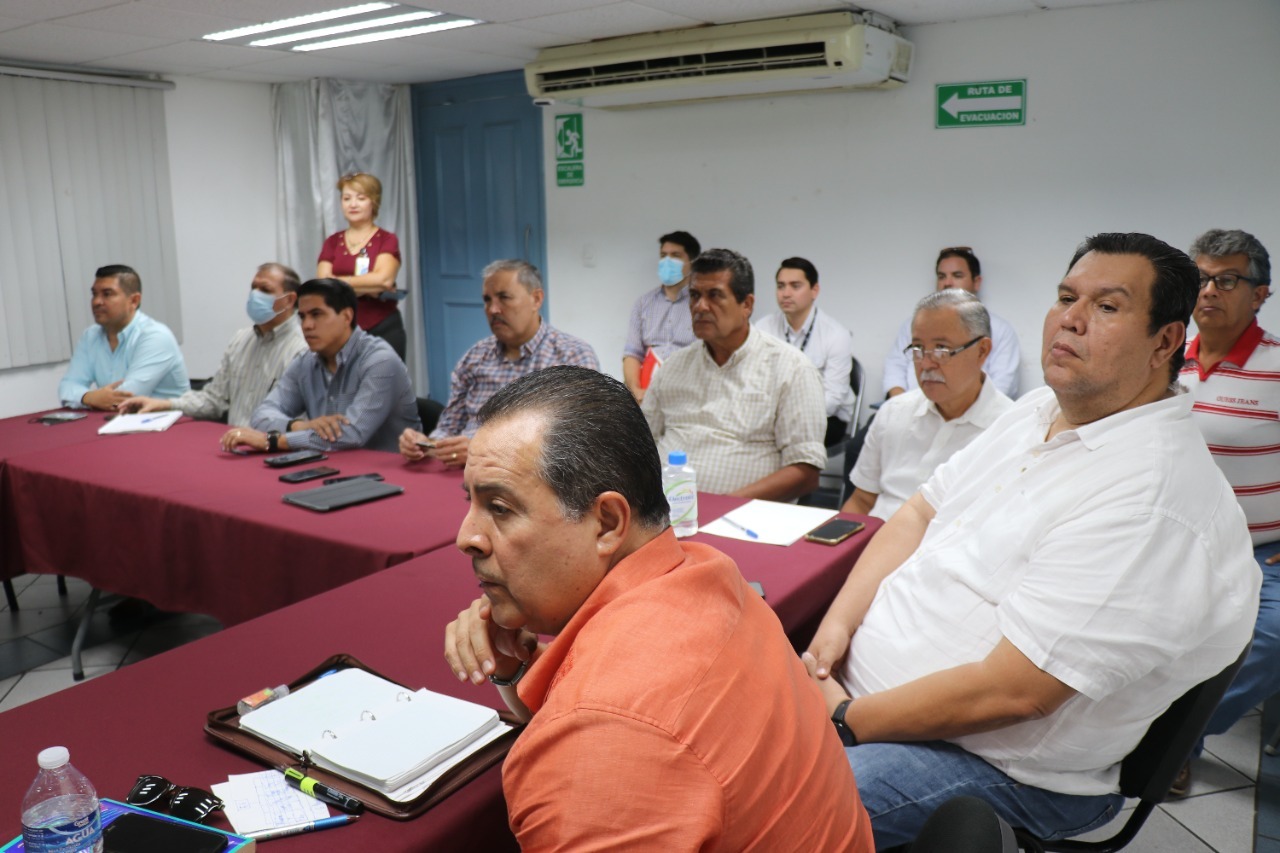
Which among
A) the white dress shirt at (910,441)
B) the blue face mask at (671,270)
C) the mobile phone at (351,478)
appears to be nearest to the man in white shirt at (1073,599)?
the white dress shirt at (910,441)

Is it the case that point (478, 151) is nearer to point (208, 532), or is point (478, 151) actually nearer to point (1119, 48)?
point (1119, 48)

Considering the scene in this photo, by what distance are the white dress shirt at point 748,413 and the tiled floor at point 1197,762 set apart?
132 cm

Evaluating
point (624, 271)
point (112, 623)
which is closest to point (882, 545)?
point (112, 623)

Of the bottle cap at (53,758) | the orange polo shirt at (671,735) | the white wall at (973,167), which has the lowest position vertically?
the bottle cap at (53,758)

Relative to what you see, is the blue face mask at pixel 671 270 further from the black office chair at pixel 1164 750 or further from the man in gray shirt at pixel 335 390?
the black office chair at pixel 1164 750

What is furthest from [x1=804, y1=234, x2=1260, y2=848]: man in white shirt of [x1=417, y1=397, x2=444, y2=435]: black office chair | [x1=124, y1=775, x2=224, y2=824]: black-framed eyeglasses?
[x1=417, y1=397, x2=444, y2=435]: black office chair

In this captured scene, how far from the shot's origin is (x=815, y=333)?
4.73m

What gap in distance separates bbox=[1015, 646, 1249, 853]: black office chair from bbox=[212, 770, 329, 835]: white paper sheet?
3.62ft

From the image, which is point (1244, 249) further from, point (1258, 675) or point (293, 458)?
point (293, 458)

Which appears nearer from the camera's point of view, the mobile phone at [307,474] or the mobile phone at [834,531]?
the mobile phone at [834,531]

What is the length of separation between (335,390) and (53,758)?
258 centimetres

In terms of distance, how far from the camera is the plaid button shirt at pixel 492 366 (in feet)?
11.0

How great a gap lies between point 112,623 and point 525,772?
319 centimetres

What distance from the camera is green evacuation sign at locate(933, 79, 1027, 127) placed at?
4332mm
